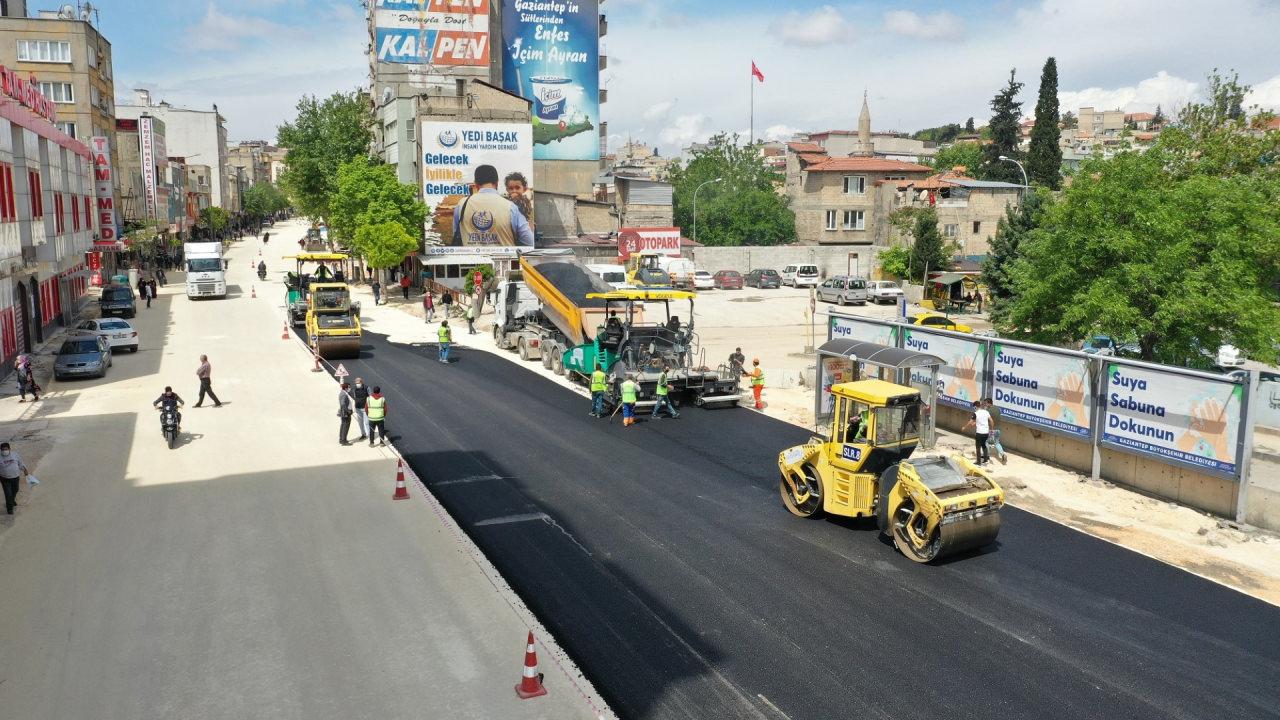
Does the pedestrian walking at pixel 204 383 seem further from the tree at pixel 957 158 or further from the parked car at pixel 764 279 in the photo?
the tree at pixel 957 158

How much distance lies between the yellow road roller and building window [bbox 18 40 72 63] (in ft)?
224

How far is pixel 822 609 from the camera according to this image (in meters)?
11.7

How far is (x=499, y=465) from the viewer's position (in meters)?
18.6

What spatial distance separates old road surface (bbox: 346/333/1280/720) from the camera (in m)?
9.55

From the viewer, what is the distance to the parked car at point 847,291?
169ft

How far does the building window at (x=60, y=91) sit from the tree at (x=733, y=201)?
4696 centimetres

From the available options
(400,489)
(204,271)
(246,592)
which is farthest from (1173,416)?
(204,271)

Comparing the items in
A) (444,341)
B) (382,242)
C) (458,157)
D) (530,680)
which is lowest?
(530,680)

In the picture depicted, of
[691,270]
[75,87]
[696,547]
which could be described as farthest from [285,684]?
[75,87]

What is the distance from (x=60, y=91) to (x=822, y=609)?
71248mm

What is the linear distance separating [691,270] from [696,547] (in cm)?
4614

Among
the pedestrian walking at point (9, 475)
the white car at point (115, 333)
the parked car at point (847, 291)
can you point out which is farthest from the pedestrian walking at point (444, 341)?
the parked car at point (847, 291)

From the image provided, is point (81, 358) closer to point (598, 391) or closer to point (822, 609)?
point (598, 391)

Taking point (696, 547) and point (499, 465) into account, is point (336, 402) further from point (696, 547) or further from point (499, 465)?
point (696, 547)
